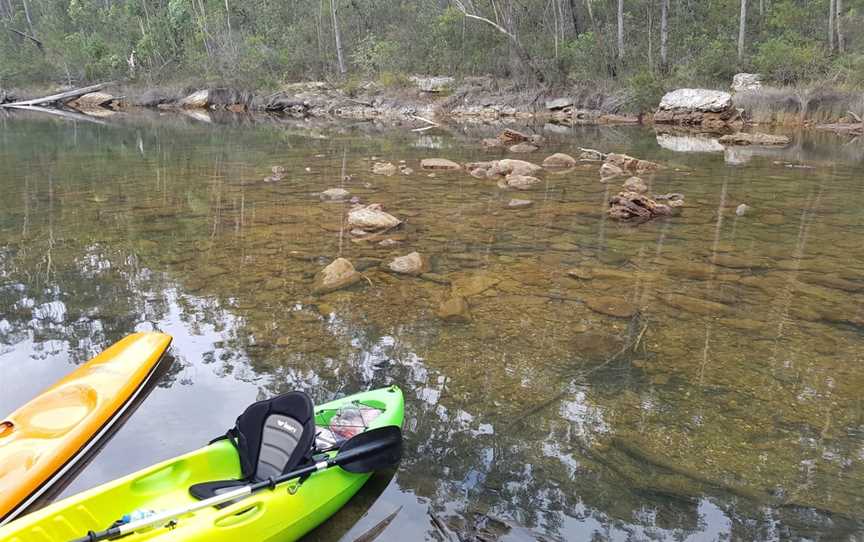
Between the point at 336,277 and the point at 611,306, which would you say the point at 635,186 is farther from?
the point at 336,277

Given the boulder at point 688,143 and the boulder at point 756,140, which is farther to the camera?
the boulder at point 756,140

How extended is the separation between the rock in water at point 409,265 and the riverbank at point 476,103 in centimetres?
2027

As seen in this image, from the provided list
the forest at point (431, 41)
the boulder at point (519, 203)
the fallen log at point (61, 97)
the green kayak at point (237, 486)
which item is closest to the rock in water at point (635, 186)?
the boulder at point (519, 203)

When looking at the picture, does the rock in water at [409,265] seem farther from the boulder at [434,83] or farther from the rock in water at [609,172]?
the boulder at [434,83]

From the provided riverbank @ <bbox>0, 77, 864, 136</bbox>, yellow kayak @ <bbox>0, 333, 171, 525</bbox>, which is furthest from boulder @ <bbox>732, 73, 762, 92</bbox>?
yellow kayak @ <bbox>0, 333, 171, 525</bbox>

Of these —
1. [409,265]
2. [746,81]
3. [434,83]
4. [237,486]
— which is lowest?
[409,265]

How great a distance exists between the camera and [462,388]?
4.62 metres

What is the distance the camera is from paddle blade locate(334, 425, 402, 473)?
335 cm

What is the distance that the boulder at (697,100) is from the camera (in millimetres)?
24531

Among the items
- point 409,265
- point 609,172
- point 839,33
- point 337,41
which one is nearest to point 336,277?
point 409,265

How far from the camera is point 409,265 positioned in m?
7.08

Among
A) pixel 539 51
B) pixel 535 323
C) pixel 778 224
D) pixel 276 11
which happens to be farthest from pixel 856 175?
pixel 276 11

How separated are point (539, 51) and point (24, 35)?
129ft

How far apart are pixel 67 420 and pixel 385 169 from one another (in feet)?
34.7
